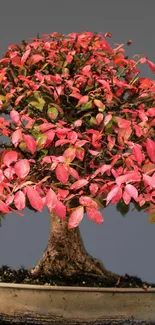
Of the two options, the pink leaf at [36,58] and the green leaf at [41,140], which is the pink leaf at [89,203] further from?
the pink leaf at [36,58]

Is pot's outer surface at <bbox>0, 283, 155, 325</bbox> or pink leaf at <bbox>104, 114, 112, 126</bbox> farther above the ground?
pink leaf at <bbox>104, 114, 112, 126</bbox>

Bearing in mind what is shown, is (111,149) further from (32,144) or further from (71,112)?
(32,144)

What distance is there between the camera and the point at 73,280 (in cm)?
414

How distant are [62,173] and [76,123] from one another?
1.42 ft

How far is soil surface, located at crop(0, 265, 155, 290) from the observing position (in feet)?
13.4

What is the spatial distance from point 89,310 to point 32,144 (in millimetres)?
1042

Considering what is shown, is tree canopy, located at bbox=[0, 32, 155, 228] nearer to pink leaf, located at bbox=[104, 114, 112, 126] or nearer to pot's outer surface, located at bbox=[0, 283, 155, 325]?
pink leaf, located at bbox=[104, 114, 112, 126]

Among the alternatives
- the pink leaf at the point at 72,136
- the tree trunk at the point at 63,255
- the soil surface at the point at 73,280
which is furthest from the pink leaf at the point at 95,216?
the tree trunk at the point at 63,255

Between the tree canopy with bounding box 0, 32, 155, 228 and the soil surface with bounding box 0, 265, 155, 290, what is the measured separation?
403mm

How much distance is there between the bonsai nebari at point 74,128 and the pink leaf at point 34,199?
81 millimetres

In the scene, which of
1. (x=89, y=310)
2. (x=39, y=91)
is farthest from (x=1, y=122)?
(x=89, y=310)

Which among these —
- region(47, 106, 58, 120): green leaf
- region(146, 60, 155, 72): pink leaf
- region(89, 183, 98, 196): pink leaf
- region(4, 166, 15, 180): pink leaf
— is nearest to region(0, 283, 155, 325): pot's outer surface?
region(89, 183, 98, 196): pink leaf

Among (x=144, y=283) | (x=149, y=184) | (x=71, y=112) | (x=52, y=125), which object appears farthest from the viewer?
(x=144, y=283)

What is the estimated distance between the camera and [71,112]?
12.9 ft
